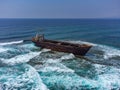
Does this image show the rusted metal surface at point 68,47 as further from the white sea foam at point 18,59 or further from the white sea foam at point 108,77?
the white sea foam at point 108,77

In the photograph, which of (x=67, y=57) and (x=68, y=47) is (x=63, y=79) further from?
(x=68, y=47)

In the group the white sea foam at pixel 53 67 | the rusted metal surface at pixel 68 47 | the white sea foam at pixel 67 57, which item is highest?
the rusted metal surface at pixel 68 47

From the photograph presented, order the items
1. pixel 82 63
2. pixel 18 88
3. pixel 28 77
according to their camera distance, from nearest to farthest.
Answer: pixel 18 88, pixel 28 77, pixel 82 63

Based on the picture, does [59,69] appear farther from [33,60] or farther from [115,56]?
[115,56]

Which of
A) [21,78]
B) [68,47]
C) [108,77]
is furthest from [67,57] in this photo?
[21,78]

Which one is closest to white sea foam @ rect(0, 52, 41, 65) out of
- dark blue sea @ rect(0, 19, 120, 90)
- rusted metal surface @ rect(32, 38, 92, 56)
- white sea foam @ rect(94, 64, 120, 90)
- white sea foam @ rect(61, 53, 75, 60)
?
dark blue sea @ rect(0, 19, 120, 90)

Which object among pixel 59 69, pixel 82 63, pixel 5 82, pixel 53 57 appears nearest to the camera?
pixel 5 82

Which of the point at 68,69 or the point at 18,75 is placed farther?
the point at 68,69

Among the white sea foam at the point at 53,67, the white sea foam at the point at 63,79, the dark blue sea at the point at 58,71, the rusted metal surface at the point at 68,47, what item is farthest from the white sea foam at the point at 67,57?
the white sea foam at the point at 63,79

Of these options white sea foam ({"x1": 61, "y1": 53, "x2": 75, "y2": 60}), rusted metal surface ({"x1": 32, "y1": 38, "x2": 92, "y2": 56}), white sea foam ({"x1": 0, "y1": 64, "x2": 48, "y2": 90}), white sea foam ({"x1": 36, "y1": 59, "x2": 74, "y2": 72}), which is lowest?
white sea foam ({"x1": 0, "y1": 64, "x2": 48, "y2": 90})

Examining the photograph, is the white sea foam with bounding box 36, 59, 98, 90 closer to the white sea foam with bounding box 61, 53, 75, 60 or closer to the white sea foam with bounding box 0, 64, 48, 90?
the white sea foam with bounding box 0, 64, 48, 90

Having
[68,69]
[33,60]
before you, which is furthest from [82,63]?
[33,60]
